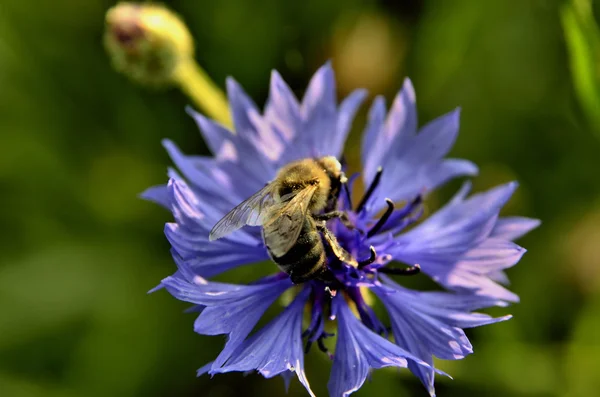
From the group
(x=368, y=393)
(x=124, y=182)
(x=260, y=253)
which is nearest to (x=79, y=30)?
(x=124, y=182)

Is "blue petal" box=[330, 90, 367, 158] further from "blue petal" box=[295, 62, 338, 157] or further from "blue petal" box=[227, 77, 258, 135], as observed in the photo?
"blue petal" box=[227, 77, 258, 135]

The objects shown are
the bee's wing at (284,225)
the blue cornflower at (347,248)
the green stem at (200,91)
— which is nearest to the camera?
the bee's wing at (284,225)

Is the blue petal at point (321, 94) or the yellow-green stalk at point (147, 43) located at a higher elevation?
the yellow-green stalk at point (147, 43)

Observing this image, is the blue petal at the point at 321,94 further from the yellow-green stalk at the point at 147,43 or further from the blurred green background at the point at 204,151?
the blurred green background at the point at 204,151

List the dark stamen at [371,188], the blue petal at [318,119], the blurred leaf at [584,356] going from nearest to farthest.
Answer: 1. the dark stamen at [371,188]
2. the blue petal at [318,119]
3. the blurred leaf at [584,356]

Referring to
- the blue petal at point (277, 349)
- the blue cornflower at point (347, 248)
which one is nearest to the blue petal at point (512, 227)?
the blue cornflower at point (347, 248)

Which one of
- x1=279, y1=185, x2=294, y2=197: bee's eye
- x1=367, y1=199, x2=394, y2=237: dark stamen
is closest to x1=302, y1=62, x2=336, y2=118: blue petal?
x1=367, y1=199, x2=394, y2=237: dark stamen

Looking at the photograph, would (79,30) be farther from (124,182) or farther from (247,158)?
(247,158)
